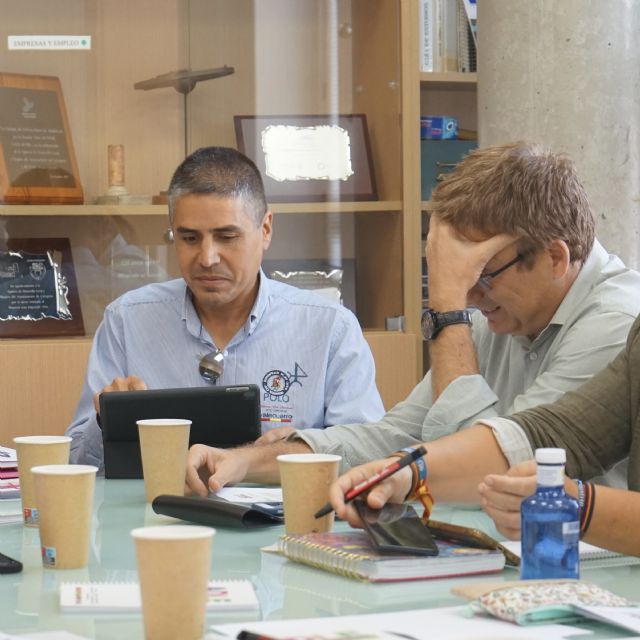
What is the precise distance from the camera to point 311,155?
3.89 m

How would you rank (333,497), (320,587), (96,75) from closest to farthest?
(320,587), (333,497), (96,75)

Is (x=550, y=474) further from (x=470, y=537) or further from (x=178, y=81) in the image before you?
(x=178, y=81)

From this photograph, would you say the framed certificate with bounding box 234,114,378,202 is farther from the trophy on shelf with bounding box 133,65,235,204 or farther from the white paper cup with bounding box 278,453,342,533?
the white paper cup with bounding box 278,453,342,533

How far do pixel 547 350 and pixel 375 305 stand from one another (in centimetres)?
163

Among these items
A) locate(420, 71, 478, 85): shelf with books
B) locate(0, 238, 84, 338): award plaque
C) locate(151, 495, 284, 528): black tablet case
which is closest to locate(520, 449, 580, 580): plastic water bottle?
locate(151, 495, 284, 528): black tablet case

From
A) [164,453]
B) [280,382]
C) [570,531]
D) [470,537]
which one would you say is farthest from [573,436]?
[280,382]

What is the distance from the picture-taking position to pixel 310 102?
3879mm

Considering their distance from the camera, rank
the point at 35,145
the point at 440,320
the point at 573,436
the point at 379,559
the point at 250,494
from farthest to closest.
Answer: the point at 35,145
the point at 440,320
the point at 250,494
the point at 573,436
the point at 379,559

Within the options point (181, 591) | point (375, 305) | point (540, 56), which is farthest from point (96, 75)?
point (181, 591)

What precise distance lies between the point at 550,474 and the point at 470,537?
0.83 feet

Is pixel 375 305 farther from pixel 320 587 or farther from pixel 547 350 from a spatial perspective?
pixel 320 587

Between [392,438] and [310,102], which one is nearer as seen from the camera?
[392,438]

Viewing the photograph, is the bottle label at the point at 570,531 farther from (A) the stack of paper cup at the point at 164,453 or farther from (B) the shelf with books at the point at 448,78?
(B) the shelf with books at the point at 448,78

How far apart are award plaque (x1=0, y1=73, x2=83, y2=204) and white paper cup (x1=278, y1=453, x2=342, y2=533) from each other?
2.26 metres
